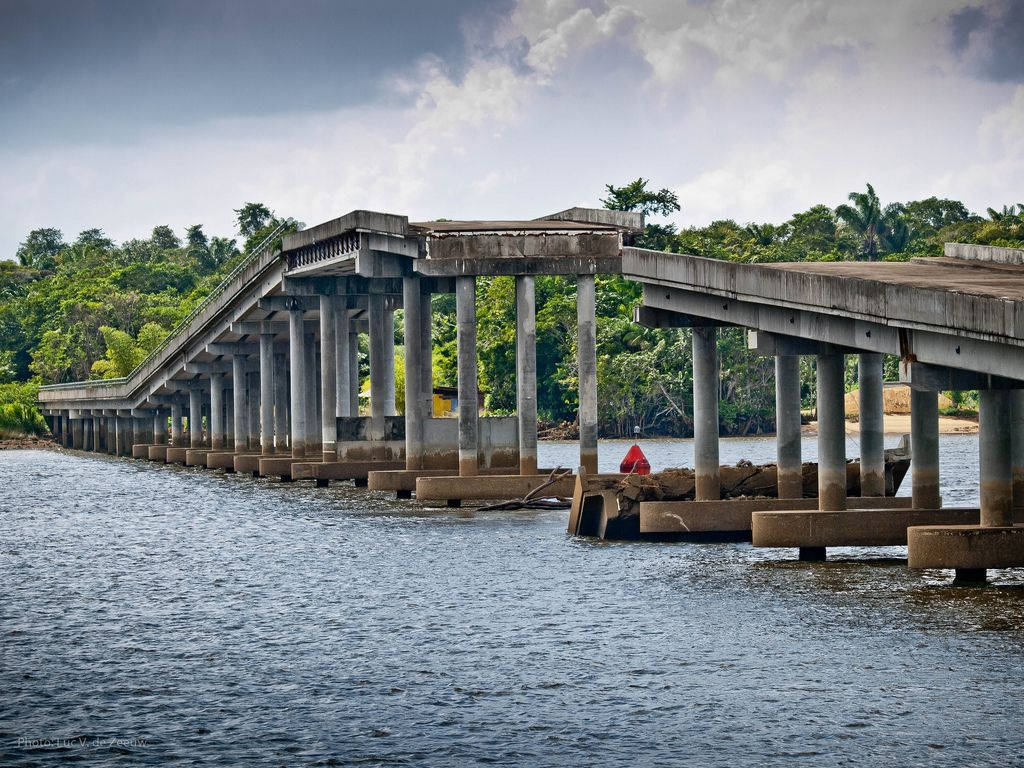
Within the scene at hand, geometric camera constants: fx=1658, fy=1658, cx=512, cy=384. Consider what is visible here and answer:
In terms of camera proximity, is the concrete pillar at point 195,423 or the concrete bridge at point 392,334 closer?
the concrete bridge at point 392,334

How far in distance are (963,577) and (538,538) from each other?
1636 centimetres

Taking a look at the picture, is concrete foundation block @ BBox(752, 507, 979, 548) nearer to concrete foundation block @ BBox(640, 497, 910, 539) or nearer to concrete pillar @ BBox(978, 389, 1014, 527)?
concrete foundation block @ BBox(640, 497, 910, 539)

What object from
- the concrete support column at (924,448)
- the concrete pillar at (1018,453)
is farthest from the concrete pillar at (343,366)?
the concrete pillar at (1018,453)

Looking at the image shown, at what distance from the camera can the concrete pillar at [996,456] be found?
105ft

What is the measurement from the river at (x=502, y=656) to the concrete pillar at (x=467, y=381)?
29.7ft

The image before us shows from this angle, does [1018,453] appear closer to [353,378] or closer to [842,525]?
[842,525]

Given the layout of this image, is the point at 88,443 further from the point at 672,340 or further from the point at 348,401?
the point at 348,401

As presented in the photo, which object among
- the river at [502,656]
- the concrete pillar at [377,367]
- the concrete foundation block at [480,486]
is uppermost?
the concrete pillar at [377,367]

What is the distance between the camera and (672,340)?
139750mm

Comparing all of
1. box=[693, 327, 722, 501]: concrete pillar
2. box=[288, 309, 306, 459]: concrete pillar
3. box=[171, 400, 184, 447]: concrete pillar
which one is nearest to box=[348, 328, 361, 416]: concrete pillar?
box=[288, 309, 306, 459]: concrete pillar

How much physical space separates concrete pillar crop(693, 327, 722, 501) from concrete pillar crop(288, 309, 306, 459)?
3576cm

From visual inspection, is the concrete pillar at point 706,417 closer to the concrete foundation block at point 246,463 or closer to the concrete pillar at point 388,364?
the concrete pillar at point 388,364

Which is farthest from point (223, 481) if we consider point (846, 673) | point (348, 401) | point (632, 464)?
point (846, 673)

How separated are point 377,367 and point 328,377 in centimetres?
505
